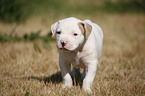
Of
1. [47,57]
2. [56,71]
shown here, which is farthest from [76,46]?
[47,57]

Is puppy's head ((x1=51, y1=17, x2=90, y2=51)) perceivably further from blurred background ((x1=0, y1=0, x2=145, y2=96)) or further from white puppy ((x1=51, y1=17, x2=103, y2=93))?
blurred background ((x1=0, y1=0, x2=145, y2=96))

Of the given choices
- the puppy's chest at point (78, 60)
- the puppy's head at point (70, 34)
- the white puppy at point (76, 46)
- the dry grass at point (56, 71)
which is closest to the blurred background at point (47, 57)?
the dry grass at point (56, 71)

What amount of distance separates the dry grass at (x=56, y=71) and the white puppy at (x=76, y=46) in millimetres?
234

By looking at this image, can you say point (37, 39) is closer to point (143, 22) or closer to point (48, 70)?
point (48, 70)

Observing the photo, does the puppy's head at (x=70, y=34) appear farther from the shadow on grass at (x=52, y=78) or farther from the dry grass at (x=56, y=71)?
the shadow on grass at (x=52, y=78)

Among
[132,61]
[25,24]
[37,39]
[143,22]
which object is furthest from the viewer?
[143,22]

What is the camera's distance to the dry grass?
8.71 feet

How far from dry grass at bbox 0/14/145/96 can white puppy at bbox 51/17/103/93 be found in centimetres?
23

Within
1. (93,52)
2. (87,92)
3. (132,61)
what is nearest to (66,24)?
(93,52)

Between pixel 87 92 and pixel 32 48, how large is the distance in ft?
9.71

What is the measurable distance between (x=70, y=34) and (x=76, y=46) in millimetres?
202

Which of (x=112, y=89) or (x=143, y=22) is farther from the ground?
(x=143, y=22)

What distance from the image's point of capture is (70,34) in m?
2.55

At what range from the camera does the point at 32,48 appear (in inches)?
201
